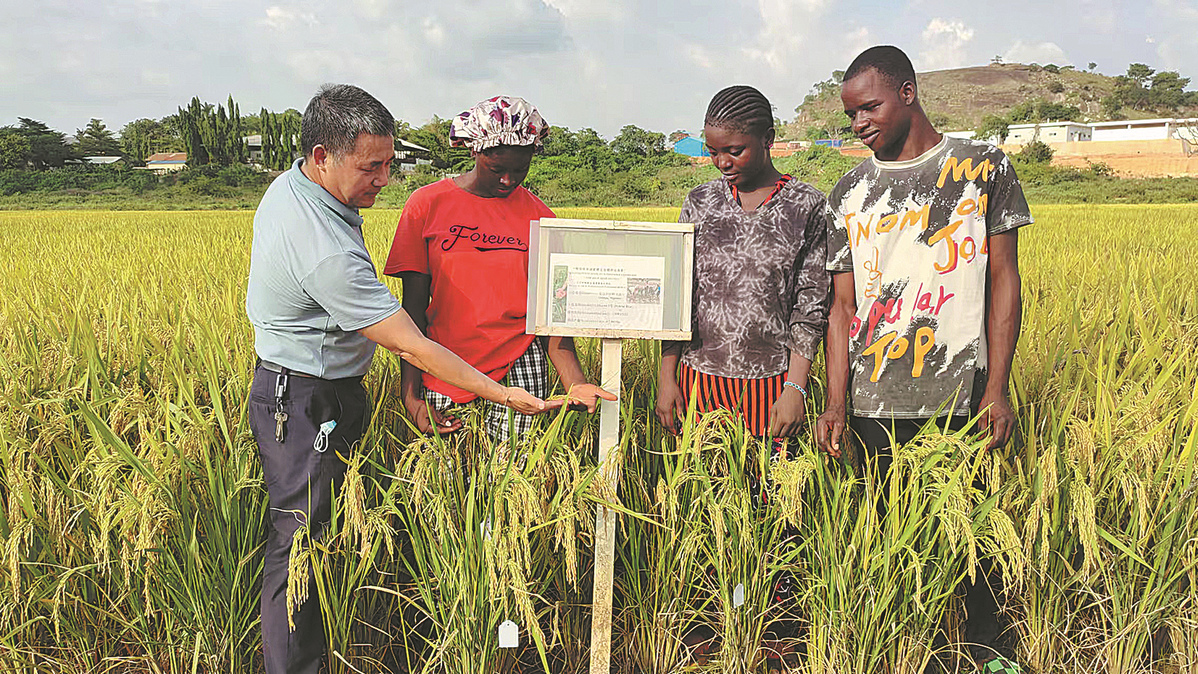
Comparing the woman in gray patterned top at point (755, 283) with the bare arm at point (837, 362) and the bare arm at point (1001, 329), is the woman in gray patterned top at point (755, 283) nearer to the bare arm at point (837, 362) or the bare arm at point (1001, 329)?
the bare arm at point (837, 362)

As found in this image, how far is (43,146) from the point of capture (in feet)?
124

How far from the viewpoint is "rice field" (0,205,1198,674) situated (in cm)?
175

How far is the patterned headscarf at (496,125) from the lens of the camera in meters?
1.93

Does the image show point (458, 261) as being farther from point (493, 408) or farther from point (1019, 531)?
point (1019, 531)

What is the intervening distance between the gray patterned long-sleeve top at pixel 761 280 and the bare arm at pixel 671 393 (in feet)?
0.31

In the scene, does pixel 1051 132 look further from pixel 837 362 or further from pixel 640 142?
pixel 837 362

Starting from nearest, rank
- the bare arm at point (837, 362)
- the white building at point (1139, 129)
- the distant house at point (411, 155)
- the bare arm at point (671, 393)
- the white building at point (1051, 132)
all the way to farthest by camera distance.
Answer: the bare arm at point (837, 362) → the bare arm at point (671, 393) → the distant house at point (411, 155) → the white building at point (1139, 129) → the white building at point (1051, 132)

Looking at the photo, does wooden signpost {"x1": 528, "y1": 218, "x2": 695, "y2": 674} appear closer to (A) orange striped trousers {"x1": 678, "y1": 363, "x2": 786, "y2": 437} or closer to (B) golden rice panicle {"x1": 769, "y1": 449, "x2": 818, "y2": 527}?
(A) orange striped trousers {"x1": 678, "y1": 363, "x2": 786, "y2": 437}

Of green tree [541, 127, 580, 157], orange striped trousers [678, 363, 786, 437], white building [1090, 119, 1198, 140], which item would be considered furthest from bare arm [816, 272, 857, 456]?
white building [1090, 119, 1198, 140]

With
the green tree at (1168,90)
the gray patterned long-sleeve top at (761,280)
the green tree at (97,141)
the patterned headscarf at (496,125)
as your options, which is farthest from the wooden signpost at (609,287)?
the green tree at (1168,90)

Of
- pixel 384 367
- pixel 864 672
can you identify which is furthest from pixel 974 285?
pixel 384 367

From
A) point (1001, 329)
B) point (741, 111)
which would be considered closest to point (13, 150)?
point (741, 111)

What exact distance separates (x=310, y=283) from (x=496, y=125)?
0.67 metres

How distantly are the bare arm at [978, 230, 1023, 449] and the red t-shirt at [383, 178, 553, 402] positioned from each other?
1.28 m
